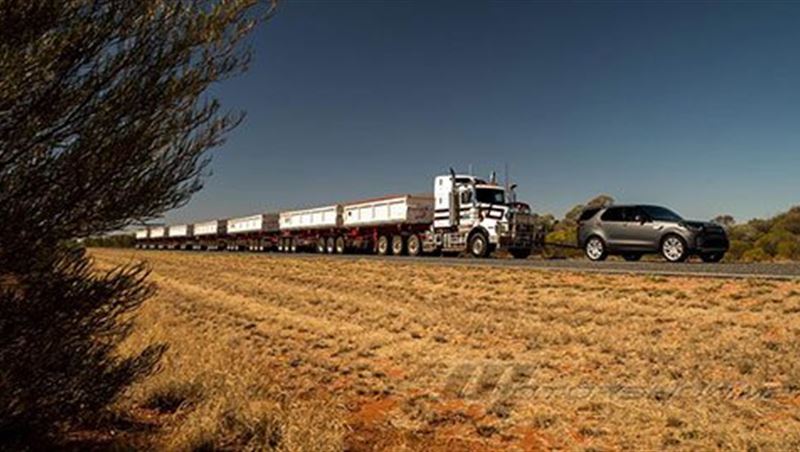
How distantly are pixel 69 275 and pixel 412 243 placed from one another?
25.3m

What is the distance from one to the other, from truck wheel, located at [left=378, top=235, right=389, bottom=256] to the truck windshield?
846 centimetres

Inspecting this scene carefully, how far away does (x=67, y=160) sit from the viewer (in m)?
4.12

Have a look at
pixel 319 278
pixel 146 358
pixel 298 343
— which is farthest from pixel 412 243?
pixel 146 358

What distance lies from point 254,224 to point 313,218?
13.3 metres

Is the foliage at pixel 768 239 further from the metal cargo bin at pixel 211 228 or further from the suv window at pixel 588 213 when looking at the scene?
the metal cargo bin at pixel 211 228

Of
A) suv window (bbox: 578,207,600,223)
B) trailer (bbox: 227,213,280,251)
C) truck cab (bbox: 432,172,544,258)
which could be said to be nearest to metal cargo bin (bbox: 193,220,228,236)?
trailer (bbox: 227,213,280,251)

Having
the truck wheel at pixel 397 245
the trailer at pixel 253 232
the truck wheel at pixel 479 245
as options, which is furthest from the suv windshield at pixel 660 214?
the trailer at pixel 253 232

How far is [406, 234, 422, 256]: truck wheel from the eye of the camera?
29.1 meters

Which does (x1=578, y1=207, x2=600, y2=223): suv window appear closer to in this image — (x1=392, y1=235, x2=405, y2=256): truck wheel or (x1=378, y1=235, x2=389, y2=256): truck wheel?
(x1=392, y1=235, x2=405, y2=256): truck wheel

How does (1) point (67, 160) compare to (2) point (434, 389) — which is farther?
(2) point (434, 389)

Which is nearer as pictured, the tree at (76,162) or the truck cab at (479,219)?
the tree at (76,162)

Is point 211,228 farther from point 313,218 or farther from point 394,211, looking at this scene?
point 394,211

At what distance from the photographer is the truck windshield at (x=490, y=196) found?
24906mm

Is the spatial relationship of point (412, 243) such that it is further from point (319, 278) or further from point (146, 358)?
point (146, 358)
